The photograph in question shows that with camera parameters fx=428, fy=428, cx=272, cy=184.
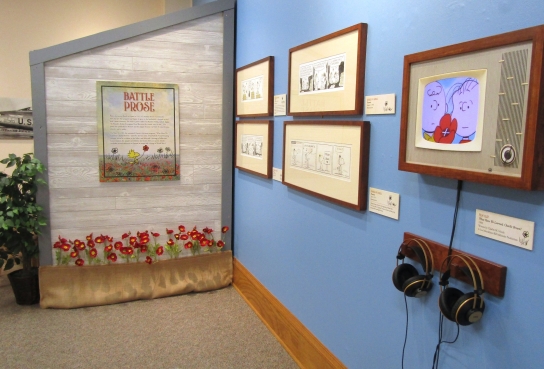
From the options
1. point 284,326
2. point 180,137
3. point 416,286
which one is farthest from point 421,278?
point 180,137

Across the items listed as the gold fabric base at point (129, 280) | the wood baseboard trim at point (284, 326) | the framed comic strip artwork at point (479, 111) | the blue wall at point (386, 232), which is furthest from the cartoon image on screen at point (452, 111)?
the gold fabric base at point (129, 280)

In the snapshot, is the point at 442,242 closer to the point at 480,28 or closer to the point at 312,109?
the point at 480,28

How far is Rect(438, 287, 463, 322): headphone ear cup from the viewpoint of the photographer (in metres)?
1.24

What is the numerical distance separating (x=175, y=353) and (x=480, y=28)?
7.20 feet

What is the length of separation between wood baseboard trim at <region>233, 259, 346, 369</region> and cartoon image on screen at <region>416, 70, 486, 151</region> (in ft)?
3.83

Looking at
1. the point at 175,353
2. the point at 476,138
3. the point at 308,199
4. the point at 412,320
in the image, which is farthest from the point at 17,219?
the point at 476,138

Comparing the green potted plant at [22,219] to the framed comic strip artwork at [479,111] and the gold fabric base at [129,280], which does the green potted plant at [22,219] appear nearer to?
the gold fabric base at [129,280]

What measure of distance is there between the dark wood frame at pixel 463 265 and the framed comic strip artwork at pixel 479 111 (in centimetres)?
24

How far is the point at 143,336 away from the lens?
8.62 ft

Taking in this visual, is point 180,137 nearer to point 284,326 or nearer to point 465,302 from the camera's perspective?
point 284,326

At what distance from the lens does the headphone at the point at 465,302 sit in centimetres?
118

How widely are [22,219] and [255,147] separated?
63.6 inches

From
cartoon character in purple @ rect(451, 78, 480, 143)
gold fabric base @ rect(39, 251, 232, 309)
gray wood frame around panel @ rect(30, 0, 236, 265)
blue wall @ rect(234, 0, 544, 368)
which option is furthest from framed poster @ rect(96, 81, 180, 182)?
cartoon character in purple @ rect(451, 78, 480, 143)

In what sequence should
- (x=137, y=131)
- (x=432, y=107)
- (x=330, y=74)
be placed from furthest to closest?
(x=137, y=131) < (x=330, y=74) < (x=432, y=107)
